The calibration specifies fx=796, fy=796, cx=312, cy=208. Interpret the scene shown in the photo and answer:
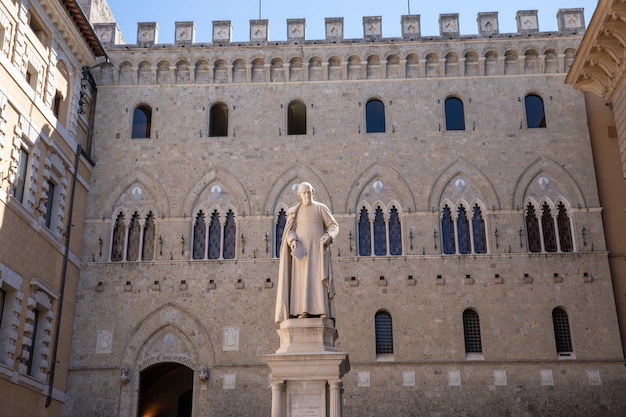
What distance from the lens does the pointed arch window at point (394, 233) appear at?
22.5 m

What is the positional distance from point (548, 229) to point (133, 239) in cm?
1191

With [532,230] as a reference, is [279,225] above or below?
above

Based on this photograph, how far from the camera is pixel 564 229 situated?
889 inches

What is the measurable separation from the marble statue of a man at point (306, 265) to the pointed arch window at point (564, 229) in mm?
12527

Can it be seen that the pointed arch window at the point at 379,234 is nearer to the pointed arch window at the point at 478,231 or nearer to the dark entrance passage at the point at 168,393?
the pointed arch window at the point at 478,231

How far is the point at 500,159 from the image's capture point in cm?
2312

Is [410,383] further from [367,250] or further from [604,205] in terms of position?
[604,205]

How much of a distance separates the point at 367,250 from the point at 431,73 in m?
5.91

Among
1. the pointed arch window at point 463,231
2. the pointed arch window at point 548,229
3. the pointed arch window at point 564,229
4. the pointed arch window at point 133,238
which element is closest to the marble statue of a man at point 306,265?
the pointed arch window at point 463,231

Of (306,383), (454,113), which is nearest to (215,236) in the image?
(454,113)

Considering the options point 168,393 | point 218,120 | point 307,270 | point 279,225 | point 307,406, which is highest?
point 218,120

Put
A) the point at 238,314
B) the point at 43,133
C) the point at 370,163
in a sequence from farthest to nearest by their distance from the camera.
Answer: the point at 370,163
the point at 238,314
the point at 43,133

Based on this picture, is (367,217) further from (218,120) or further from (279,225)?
(218,120)

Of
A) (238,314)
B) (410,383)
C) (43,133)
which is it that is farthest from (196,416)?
(43,133)
